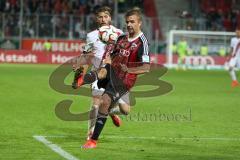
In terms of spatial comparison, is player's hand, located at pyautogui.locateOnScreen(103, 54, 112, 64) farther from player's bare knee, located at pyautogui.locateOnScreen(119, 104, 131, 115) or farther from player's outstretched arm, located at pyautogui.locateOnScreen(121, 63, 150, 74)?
player's bare knee, located at pyautogui.locateOnScreen(119, 104, 131, 115)

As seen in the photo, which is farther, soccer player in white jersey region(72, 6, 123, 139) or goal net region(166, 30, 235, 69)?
goal net region(166, 30, 235, 69)

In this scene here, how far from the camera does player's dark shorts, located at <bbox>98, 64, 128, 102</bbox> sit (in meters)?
10.6

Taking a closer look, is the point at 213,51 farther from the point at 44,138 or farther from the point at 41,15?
the point at 44,138

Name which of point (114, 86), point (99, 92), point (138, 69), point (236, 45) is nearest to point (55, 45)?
point (236, 45)

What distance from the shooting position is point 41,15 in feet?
152

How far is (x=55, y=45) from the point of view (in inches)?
1815

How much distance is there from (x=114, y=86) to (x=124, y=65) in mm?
369

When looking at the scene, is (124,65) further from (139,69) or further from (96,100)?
(96,100)

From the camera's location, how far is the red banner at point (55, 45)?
4584cm

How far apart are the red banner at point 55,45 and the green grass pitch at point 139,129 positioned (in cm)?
2336

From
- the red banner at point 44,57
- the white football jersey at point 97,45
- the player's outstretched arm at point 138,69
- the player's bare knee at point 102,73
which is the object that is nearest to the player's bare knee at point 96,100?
the white football jersey at point 97,45

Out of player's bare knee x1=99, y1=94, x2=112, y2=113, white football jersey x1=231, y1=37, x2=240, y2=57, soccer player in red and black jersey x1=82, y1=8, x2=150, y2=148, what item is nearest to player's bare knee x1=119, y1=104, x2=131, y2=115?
soccer player in red and black jersey x1=82, y1=8, x2=150, y2=148

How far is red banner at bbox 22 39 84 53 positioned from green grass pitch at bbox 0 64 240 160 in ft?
76.6

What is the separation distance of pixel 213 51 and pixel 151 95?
23.7 m
